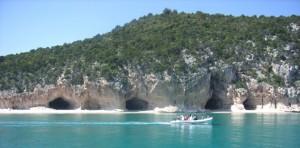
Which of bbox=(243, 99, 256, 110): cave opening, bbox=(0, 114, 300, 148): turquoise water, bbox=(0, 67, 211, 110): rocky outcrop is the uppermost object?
bbox=(0, 67, 211, 110): rocky outcrop

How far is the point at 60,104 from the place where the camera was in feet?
272

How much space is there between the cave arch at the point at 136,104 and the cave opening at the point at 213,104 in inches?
441

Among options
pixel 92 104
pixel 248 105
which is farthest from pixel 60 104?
pixel 248 105

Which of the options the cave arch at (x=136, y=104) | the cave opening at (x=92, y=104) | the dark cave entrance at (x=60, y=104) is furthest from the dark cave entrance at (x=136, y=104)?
the dark cave entrance at (x=60, y=104)

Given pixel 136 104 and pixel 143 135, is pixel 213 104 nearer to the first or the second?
pixel 136 104

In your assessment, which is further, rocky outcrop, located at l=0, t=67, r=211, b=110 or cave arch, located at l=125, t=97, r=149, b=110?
cave arch, located at l=125, t=97, r=149, b=110

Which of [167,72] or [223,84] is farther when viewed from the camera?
[223,84]

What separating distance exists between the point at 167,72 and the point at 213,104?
1241 cm

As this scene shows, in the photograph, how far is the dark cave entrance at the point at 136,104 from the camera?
81250 millimetres

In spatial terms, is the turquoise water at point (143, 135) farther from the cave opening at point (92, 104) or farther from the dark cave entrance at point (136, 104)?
the dark cave entrance at point (136, 104)

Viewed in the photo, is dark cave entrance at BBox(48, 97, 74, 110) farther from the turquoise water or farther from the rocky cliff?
the turquoise water

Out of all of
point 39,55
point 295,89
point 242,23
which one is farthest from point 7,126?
point 242,23

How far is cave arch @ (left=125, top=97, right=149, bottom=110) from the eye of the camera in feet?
266

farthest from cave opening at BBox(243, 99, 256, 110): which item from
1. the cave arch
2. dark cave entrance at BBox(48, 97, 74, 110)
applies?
dark cave entrance at BBox(48, 97, 74, 110)
